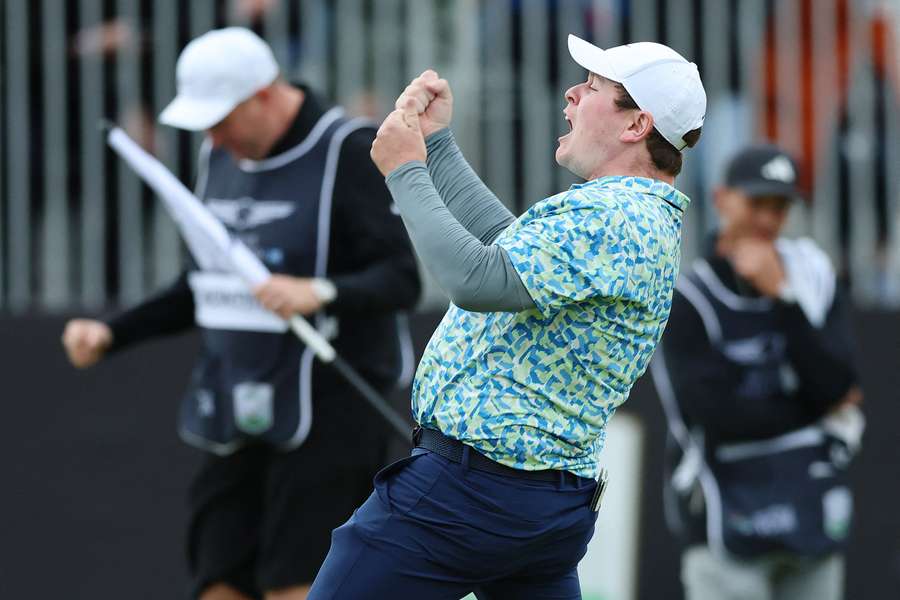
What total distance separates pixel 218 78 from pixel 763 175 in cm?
161

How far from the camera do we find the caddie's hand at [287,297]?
4.39 metres

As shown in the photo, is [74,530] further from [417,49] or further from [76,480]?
[417,49]

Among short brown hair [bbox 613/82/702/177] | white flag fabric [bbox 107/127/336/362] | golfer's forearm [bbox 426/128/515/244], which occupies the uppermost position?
short brown hair [bbox 613/82/702/177]

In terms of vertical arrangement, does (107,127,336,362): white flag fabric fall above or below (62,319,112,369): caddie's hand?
above

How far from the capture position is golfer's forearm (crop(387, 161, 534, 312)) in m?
2.94

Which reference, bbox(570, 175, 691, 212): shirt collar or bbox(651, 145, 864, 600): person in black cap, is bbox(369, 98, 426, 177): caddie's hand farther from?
bbox(651, 145, 864, 600): person in black cap

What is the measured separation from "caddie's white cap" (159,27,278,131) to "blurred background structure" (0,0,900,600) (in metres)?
1.64

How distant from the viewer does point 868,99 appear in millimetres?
6461

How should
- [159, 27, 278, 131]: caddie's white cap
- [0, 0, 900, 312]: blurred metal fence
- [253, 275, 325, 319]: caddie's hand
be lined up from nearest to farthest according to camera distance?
[253, 275, 325, 319]: caddie's hand
[159, 27, 278, 131]: caddie's white cap
[0, 0, 900, 312]: blurred metal fence

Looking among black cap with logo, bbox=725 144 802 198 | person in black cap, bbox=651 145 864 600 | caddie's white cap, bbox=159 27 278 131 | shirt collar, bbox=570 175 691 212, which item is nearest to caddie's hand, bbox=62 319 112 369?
caddie's white cap, bbox=159 27 278 131

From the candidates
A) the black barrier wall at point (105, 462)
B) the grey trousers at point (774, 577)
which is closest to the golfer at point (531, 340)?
the grey trousers at point (774, 577)

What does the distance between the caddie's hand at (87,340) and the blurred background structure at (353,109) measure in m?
1.51

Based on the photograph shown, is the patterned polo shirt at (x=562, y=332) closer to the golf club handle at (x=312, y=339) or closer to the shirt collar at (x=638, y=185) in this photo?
the shirt collar at (x=638, y=185)

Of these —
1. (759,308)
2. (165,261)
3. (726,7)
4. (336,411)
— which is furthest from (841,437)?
(165,261)
